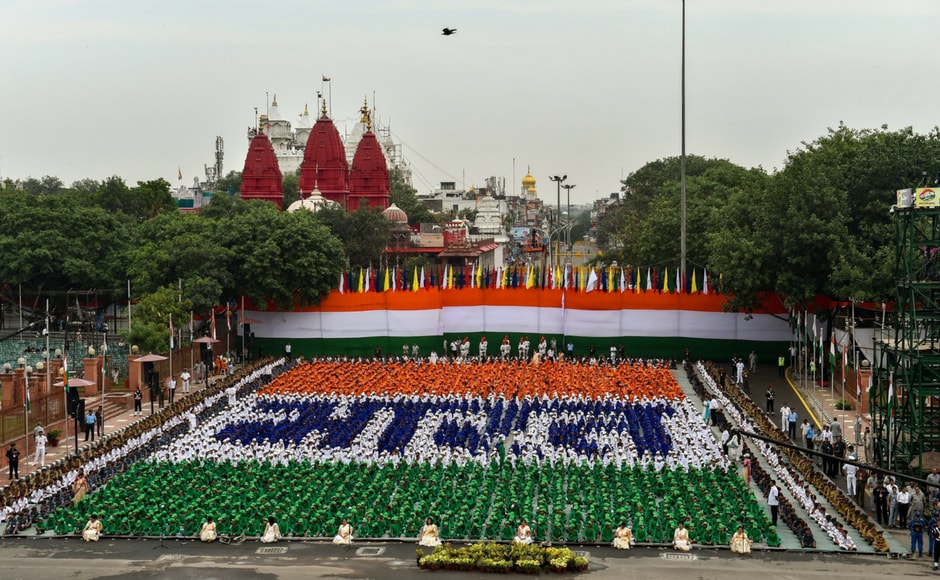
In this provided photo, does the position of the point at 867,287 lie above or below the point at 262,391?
above

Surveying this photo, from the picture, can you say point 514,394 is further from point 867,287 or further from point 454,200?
point 454,200

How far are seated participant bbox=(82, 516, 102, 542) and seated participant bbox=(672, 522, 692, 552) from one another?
1108 centimetres

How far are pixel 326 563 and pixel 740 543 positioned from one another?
7.61m

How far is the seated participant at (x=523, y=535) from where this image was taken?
20.1 m

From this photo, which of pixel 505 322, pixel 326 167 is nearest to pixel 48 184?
pixel 326 167

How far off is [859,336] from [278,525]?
77.7 feet

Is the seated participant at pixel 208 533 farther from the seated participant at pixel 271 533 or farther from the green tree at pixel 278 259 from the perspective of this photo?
the green tree at pixel 278 259

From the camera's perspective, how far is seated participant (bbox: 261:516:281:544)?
2077cm

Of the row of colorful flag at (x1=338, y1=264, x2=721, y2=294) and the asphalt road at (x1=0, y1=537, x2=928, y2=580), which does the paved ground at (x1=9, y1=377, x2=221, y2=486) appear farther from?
the row of colorful flag at (x1=338, y1=264, x2=721, y2=294)

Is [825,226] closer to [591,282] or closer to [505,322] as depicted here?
[591,282]

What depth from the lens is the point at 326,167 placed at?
88.6 m

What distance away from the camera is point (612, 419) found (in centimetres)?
3055

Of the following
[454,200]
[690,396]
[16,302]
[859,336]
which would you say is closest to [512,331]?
[690,396]

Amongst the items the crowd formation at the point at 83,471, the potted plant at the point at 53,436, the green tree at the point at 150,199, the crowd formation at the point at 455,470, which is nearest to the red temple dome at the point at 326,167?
the green tree at the point at 150,199
